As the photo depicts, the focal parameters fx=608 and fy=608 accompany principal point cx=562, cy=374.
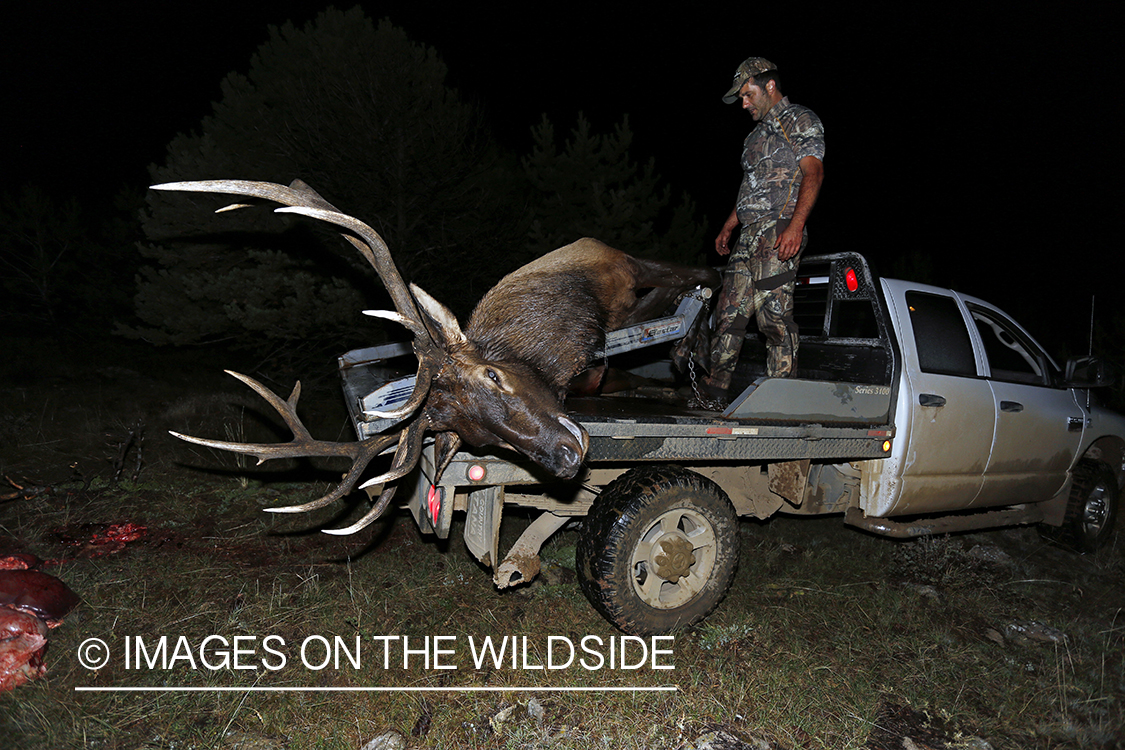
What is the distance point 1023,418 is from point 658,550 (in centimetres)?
346

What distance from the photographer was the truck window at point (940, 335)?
4.42 metres

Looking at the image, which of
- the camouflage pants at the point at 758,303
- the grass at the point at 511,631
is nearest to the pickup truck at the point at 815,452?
the camouflage pants at the point at 758,303

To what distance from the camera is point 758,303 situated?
4.36 m

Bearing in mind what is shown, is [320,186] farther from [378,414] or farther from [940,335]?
[940,335]

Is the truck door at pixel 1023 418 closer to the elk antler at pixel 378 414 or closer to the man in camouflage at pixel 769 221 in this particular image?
the man in camouflage at pixel 769 221

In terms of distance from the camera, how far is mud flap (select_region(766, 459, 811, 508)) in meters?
3.99

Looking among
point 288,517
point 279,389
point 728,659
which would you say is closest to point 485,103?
point 279,389

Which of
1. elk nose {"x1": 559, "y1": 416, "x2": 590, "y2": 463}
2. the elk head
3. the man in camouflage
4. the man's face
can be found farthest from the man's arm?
elk nose {"x1": 559, "y1": 416, "x2": 590, "y2": 463}

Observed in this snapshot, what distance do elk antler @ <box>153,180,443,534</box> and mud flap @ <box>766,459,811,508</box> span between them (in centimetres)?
227

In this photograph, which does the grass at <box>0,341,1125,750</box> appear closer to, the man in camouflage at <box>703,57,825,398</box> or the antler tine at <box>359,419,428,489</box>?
the antler tine at <box>359,419,428,489</box>

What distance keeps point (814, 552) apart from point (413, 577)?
10.7 feet

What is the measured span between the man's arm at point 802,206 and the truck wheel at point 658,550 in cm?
175

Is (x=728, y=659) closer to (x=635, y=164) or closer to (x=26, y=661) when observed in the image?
(x=26, y=661)

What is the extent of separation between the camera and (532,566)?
339cm
